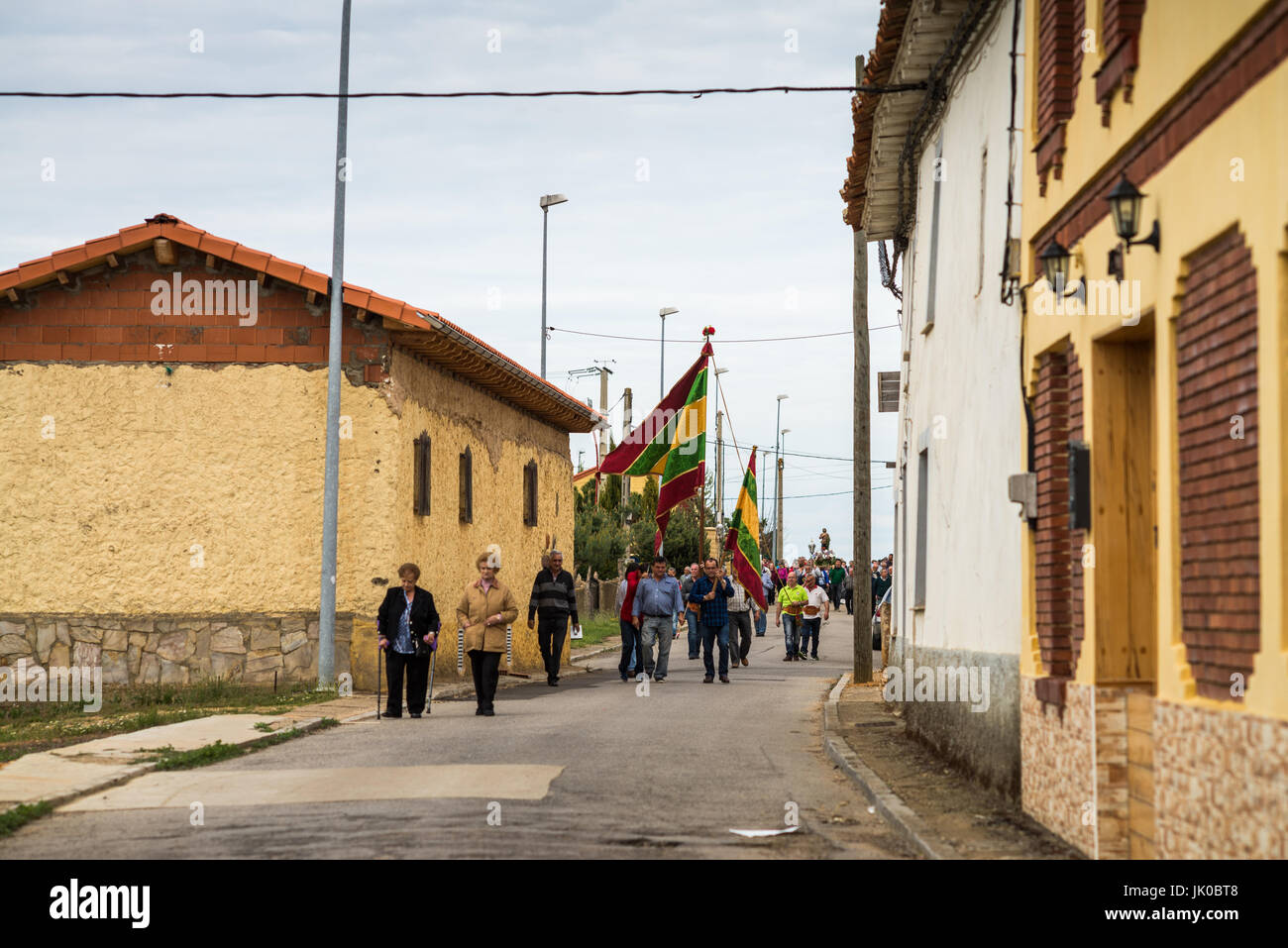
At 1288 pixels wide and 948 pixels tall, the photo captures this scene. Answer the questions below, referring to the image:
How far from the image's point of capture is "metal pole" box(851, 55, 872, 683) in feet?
71.8

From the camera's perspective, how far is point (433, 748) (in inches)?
515

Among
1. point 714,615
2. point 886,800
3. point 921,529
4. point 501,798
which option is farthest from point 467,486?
point 886,800

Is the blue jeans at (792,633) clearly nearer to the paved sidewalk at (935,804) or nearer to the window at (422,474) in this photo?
the window at (422,474)

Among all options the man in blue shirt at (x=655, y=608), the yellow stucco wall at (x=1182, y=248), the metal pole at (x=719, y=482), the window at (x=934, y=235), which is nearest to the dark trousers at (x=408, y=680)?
the man in blue shirt at (x=655, y=608)

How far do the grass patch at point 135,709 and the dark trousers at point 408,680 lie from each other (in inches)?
49.5

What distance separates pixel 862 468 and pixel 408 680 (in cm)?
826

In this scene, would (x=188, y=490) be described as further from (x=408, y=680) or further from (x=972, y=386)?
(x=972, y=386)

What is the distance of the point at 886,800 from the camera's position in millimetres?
10109

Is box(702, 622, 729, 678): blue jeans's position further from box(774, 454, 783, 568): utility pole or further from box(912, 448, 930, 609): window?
box(774, 454, 783, 568): utility pole

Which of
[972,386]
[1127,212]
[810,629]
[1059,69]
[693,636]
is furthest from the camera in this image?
[810,629]

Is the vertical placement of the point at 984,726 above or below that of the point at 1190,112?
below

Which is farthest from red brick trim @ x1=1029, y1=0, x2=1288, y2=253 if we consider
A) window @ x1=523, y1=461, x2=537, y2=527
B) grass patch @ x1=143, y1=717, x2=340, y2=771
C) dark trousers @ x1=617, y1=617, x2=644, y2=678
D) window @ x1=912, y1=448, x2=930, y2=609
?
window @ x1=523, y1=461, x2=537, y2=527

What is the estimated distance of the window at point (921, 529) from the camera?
14831 mm
